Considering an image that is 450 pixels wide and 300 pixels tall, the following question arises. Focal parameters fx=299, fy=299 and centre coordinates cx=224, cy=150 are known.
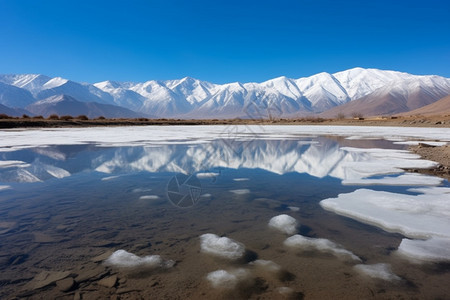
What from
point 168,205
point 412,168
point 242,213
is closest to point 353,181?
point 412,168

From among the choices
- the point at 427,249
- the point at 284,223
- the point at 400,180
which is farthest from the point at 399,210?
the point at 400,180

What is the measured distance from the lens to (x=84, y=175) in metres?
6.91

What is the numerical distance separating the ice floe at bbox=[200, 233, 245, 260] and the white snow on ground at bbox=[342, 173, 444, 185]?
3720 mm

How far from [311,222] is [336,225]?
31cm

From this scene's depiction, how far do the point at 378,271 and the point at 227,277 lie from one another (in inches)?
54.0

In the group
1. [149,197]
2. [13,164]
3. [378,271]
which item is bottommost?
[378,271]

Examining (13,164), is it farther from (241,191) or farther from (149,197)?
(241,191)

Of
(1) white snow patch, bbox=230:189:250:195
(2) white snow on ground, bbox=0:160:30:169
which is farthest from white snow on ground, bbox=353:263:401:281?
(2) white snow on ground, bbox=0:160:30:169

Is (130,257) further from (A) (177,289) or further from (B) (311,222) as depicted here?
(B) (311,222)

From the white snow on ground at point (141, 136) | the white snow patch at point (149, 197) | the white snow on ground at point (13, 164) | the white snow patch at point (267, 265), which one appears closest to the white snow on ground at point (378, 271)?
the white snow patch at point (267, 265)

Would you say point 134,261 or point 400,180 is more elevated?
point 400,180

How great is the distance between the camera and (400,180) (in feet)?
20.2

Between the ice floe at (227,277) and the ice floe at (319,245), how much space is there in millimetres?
789

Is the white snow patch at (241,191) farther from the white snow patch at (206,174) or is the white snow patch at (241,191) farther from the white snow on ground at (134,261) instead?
A: the white snow on ground at (134,261)
